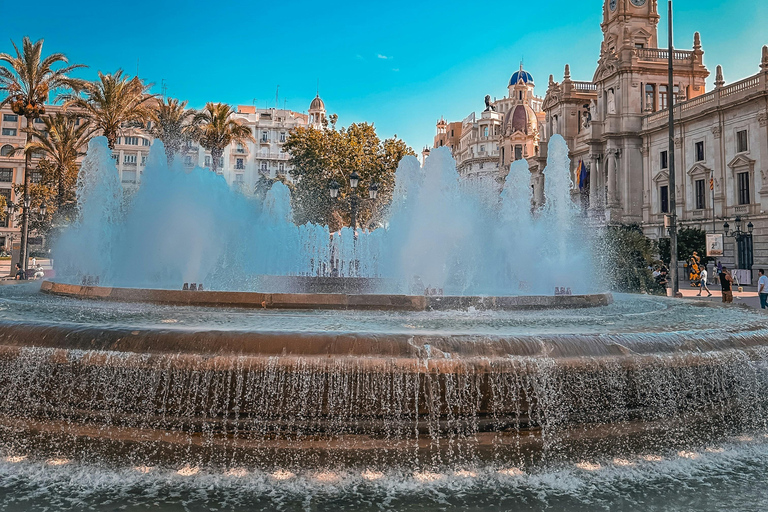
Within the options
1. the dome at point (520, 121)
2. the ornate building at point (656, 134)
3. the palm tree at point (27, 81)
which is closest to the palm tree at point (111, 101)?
the palm tree at point (27, 81)

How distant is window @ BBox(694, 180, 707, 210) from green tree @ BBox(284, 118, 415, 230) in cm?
1962

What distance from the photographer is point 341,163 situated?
1380 inches

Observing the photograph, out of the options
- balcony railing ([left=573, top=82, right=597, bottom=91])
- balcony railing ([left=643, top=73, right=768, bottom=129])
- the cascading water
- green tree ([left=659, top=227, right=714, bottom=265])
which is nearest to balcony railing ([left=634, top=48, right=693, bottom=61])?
balcony railing ([left=643, top=73, right=768, bottom=129])

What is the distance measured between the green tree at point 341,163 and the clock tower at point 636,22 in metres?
26.6

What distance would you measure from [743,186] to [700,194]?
3444 millimetres

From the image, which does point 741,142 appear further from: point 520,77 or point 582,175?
point 520,77

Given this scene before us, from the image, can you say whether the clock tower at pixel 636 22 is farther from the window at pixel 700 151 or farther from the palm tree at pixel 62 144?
the palm tree at pixel 62 144

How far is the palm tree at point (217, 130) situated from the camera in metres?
34.2

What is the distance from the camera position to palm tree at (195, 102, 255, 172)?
34.2 meters

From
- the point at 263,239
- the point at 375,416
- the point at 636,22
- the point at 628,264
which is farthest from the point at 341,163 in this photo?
the point at 636,22

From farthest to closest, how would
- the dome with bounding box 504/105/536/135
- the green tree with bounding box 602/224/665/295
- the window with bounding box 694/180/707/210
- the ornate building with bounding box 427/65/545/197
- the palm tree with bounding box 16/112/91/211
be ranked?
1. the dome with bounding box 504/105/536/135
2. the ornate building with bounding box 427/65/545/197
3. the window with bounding box 694/180/707/210
4. the palm tree with bounding box 16/112/91/211
5. the green tree with bounding box 602/224/665/295

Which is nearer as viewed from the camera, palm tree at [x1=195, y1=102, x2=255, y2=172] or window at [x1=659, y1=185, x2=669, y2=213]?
palm tree at [x1=195, y1=102, x2=255, y2=172]

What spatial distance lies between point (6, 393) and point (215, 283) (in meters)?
9.92

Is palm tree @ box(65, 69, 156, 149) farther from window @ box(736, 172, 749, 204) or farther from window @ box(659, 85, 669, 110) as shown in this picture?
window @ box(659, 85, 669, 110)
